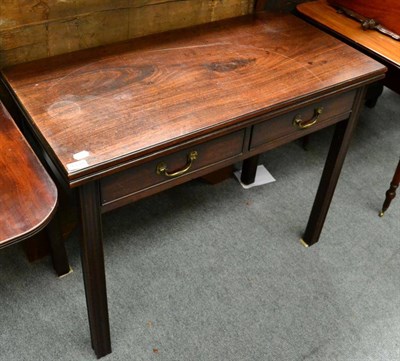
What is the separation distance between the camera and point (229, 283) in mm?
1841

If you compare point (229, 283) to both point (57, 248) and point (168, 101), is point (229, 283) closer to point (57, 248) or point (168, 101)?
point (57, 248)

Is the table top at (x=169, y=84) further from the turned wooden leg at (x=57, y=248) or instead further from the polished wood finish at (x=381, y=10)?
the turned wooden leg at (x=57, y=248)

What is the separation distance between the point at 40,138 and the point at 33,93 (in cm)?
17

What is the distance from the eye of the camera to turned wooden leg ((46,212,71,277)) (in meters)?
1.64

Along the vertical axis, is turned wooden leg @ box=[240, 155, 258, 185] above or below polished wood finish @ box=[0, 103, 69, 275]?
below

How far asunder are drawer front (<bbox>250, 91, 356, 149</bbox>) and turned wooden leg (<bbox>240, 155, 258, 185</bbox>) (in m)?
0.58

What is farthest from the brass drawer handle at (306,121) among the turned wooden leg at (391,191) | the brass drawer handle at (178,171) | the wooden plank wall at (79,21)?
the turned wooden leg at (391,191)

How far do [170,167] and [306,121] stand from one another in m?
0.49

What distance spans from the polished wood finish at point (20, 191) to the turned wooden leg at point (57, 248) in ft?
1.50

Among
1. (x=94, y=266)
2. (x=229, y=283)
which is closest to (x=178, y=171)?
(x=94, y=266)

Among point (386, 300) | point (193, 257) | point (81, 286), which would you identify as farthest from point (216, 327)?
point (386, 300)

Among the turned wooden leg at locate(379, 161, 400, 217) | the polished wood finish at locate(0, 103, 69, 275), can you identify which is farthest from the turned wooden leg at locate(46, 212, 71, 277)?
the turned wooden leg at locate(379, 161, 400, 217)

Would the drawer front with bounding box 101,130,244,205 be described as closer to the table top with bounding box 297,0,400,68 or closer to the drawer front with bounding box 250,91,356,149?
the drawer front with bounding box 250,91,356,149

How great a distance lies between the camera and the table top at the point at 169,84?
1.19 m
